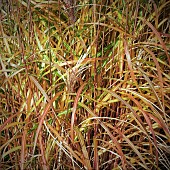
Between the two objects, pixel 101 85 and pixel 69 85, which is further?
pixel 101 85

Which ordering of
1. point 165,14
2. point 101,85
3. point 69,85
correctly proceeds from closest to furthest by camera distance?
point 69,85 → point 101,85 → point 165,14

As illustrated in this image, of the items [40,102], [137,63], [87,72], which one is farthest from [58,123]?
[137,63]

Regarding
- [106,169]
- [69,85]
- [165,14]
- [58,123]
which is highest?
[165,14]

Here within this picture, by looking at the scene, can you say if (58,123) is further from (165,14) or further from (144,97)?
(165,14)

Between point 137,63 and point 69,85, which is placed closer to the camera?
point 69,85

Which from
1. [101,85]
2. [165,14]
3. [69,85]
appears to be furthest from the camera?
[165,14]

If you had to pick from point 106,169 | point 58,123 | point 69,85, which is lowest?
point 106,169

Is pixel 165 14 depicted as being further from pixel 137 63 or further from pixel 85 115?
pixel 85 115

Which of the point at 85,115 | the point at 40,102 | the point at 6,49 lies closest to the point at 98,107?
the point at 85,115

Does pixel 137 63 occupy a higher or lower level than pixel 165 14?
lower
